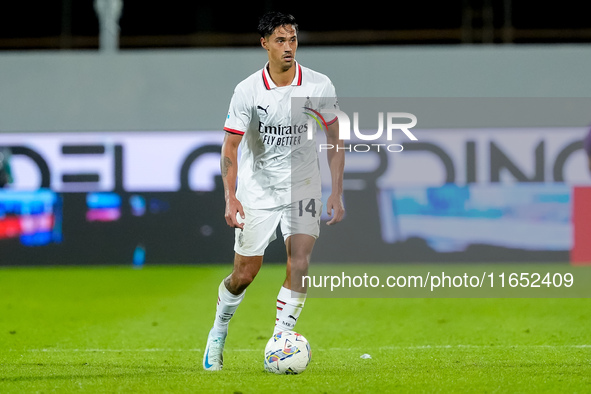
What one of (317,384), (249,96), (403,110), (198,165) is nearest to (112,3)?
(198,165)

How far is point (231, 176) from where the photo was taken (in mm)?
5395

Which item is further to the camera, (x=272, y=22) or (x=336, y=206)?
(x=336, y=206)

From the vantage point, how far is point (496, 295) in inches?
437

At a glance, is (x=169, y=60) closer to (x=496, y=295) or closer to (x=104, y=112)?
(x=104, y=112)

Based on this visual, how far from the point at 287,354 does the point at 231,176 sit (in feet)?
3.72

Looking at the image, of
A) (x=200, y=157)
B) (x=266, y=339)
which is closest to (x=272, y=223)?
(x=266, y=339)

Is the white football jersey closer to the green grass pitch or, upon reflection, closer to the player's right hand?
the player's right hand

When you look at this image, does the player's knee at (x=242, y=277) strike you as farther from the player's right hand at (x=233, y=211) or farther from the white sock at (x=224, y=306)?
the player's right hand at (x=233, y=211)

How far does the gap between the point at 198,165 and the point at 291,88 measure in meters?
9.55

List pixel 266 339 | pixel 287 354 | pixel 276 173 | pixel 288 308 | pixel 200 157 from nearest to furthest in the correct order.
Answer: pixel 287 354, pixel 288 308, pixel 276 173, pixel 266 339, pixel 200 157

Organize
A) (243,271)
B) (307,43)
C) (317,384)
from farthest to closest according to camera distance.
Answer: (307,43), (243,271), (317,384)

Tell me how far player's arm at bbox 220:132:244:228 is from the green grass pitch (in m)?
0.98

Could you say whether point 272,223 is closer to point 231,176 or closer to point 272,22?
point 231,176

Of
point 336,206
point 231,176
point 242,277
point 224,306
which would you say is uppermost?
point 231,176
